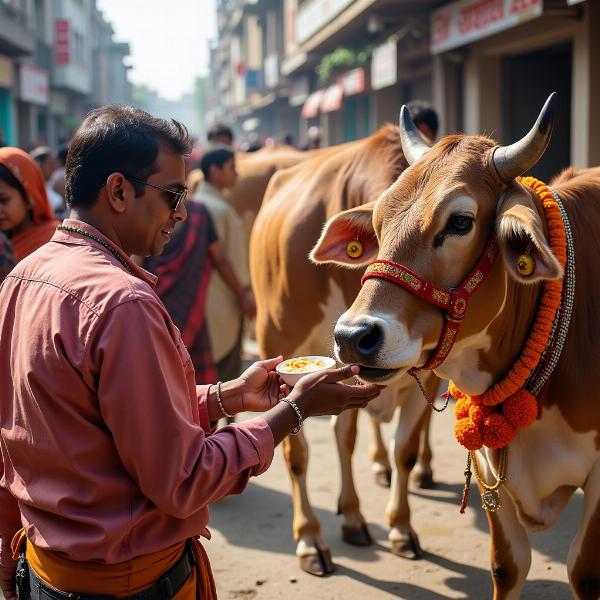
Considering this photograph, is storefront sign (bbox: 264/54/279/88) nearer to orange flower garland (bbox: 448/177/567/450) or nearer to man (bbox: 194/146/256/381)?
man (bbox: 194/146/256/381)

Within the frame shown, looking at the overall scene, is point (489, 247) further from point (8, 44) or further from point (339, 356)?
point (8, 44)

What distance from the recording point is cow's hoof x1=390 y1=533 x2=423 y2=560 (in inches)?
158

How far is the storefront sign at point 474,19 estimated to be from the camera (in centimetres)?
820

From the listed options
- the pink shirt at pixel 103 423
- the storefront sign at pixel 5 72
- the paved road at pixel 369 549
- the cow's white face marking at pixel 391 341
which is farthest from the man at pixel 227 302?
the storefront sign at pixel 5 72

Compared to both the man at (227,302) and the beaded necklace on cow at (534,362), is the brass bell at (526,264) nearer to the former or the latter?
the beaded necklace on cow at (534,362)

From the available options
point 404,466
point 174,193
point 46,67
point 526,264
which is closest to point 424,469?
point 404,466

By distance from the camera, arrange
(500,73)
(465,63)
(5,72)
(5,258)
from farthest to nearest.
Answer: (5,72) < (465,63) < (500,73) < (5,258)

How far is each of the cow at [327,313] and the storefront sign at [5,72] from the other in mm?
18684

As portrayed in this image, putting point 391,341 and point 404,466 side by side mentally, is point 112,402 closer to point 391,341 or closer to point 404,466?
point 391,341

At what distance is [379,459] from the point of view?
5062mm

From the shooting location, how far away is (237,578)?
388cm

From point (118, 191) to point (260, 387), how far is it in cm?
72

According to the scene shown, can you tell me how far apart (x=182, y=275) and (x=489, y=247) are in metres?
2.75

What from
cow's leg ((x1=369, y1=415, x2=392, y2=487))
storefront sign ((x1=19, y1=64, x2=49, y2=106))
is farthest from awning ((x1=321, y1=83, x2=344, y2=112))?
cow's leg ((x1=369, y1=415, x2=392, y2=487))
